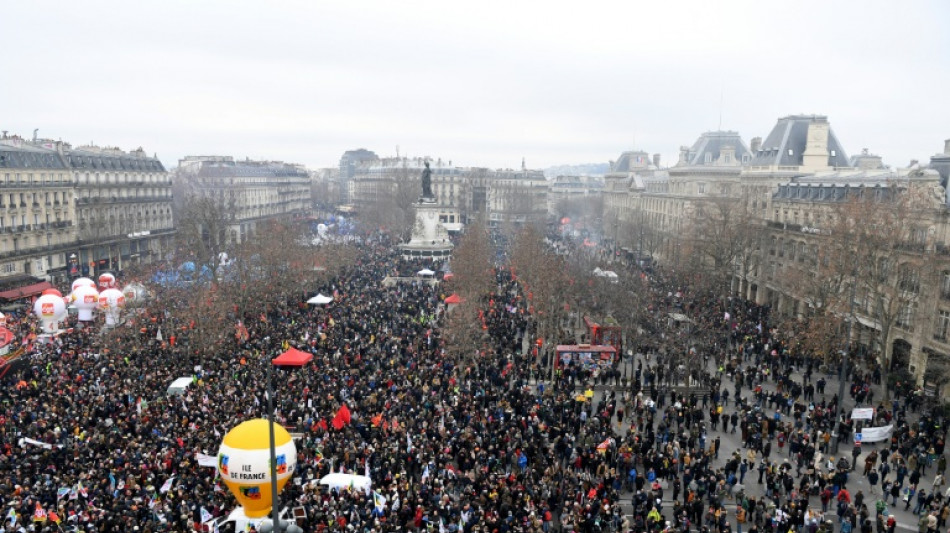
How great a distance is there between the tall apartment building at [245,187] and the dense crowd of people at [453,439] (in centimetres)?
5701

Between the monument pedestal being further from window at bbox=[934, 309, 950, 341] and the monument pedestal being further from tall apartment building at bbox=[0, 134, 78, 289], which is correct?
window at bbox=[934, 309, 950, 341]

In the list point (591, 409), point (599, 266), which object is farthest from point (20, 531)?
point (599, 266)

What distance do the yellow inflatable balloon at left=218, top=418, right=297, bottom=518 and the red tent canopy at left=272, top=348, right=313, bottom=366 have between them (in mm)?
11736

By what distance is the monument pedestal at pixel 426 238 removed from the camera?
71188 mm

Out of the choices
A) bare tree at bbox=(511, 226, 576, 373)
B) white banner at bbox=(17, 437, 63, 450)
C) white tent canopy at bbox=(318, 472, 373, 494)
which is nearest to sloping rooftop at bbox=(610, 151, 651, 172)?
bare tree at bbox=(511, 226, 576, 373)

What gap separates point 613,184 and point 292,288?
68599 mm

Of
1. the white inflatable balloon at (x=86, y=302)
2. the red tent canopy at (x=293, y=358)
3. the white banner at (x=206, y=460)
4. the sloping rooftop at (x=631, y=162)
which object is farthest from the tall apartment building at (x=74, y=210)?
the sloping rooftop at (x=631, y=162)

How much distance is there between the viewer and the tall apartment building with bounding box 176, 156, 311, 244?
9769 centimetres

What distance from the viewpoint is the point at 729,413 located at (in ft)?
94.5

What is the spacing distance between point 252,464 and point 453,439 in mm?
7121

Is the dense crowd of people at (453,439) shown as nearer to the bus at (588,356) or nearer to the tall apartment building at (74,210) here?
the bus at (588,356)

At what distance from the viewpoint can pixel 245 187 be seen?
102750 mm

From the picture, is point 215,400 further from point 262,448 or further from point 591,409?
point 591,409

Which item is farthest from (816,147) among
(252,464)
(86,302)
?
(86,302)
